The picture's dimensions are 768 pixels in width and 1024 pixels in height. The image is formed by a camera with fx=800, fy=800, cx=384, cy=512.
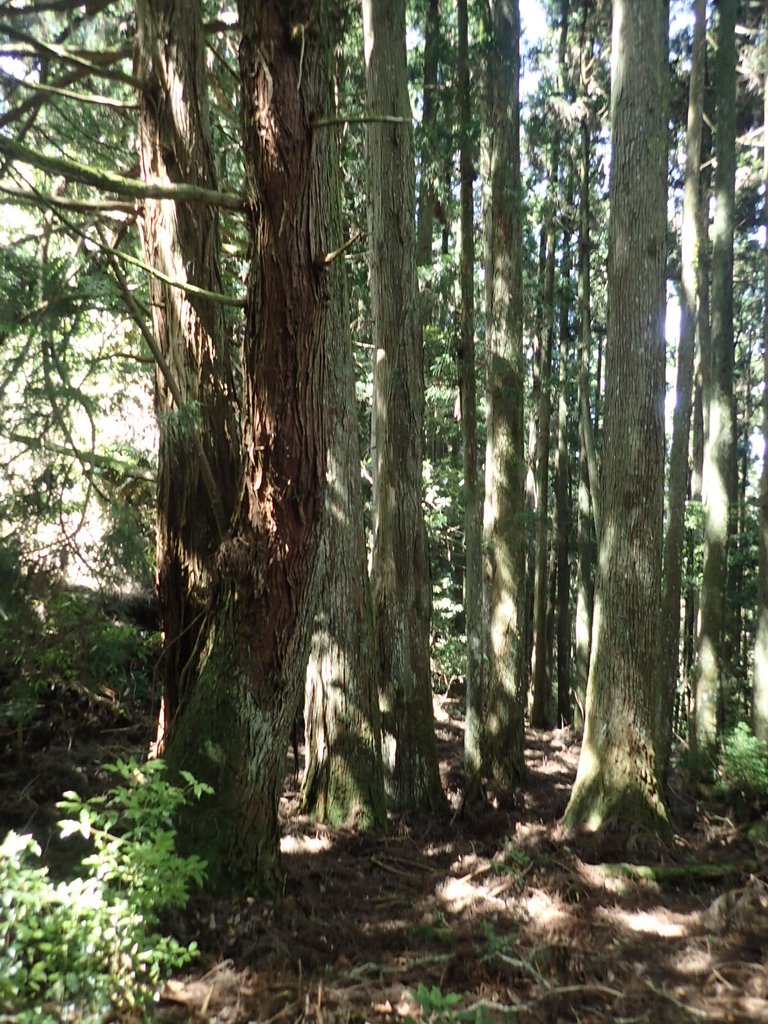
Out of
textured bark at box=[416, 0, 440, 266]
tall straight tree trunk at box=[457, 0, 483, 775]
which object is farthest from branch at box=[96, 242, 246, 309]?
textured bark at box=[416, 0, 440, 266]

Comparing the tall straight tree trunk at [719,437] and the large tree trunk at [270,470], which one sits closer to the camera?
the large tree trunk at [270,470]

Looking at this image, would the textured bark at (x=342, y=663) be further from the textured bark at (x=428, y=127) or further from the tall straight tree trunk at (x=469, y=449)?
the textured bark at (x=428, y=127)

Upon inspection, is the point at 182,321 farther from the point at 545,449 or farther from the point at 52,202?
the point at 545,449

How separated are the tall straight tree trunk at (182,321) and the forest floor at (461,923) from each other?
5.54 ft

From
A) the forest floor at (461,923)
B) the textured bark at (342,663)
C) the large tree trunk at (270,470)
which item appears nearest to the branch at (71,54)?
the large tree trunk at (270,470)

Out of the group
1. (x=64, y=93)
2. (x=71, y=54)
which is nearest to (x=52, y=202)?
(x=64, y=93)

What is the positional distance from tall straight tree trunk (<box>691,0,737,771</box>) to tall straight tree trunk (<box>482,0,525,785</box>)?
3252 millimetres

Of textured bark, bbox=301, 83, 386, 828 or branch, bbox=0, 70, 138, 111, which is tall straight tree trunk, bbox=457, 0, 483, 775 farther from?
branch, bbox=0, 70, 138, 111

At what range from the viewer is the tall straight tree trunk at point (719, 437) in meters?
11.8

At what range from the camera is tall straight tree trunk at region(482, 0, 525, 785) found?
33.8 ft

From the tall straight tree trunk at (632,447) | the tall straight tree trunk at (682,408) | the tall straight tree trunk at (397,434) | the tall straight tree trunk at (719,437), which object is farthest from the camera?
the tall straight tree trunk at (719,437)

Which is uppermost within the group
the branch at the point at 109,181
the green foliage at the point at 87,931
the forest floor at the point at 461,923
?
the branch at the point at 109,181

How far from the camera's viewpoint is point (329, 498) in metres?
7.84

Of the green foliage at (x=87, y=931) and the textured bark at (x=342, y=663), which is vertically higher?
the textured bark at (x=342, y=663)
